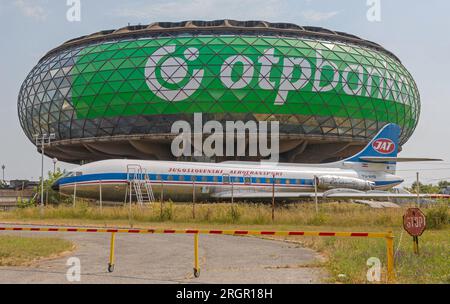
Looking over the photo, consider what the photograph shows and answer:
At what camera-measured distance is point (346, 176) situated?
49688 millimetres

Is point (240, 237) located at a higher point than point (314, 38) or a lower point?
lower

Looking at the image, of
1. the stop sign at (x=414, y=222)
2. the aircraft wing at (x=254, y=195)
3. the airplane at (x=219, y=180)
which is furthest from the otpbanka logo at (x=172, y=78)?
the stop sign at (x=414, y=222)

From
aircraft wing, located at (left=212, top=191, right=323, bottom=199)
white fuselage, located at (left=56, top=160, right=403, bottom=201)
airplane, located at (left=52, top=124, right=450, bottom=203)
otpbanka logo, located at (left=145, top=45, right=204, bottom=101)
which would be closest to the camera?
airplane, located at (left=52, top=124, right=450, bottom=203)

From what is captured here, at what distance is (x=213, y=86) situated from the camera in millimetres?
59531

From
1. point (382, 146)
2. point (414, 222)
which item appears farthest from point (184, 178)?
point (414, 222)

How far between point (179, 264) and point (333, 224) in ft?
46.5

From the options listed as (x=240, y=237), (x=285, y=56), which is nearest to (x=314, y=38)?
(x=285, y=56)

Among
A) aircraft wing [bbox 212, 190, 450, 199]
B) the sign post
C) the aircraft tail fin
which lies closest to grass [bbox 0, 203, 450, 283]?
the sign post

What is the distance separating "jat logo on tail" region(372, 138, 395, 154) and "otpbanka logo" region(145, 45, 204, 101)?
2036 centimetres

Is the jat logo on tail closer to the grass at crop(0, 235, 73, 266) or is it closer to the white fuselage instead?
the white fuselage

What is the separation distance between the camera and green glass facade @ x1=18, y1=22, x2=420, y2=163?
5981 centimetres

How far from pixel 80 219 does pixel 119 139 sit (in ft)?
105

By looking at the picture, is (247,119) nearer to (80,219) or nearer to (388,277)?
(80,219)

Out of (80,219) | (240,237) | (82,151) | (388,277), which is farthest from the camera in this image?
(82,151)
